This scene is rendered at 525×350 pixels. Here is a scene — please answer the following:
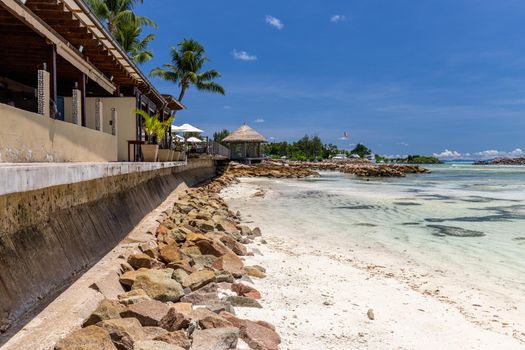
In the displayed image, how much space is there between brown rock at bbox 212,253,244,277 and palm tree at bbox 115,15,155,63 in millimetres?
26130

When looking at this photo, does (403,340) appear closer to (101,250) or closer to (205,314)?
(205,314)

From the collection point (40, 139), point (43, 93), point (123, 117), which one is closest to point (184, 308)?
point (40, 139)

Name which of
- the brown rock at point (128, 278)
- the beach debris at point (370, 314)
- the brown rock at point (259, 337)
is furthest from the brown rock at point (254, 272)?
the brown rock at point (259, 337)

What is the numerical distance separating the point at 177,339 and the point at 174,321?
30 centimetres

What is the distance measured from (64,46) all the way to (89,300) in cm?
596

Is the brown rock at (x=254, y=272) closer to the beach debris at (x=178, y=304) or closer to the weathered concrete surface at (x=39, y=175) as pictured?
the beach debris at (x=178, y=304)

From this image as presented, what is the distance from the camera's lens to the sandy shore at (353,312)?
3955mm

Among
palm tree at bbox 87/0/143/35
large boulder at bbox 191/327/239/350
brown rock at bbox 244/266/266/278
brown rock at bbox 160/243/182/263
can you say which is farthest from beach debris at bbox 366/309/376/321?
palm tree at bbox 87/0/143/35

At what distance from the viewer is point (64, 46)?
7.77 meters

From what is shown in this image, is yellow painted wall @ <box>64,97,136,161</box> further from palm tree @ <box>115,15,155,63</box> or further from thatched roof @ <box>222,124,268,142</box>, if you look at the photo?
thatched roof @ <box>222,124,268,142</box>

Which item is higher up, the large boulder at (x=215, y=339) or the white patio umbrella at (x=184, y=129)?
the white patio umbrella at (x=184, y=129)

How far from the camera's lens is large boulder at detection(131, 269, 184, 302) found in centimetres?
398

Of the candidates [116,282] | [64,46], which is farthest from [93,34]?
[116,282]

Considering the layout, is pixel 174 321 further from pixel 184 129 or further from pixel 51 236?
pixel 184 129
